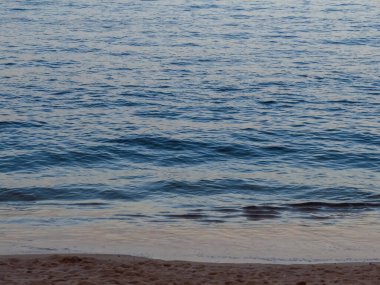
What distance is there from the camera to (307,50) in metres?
27.6

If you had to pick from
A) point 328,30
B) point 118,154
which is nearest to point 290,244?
point 118,154

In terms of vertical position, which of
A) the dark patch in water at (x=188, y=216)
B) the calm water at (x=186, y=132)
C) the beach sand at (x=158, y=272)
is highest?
the calm water at (x=186, y=132)

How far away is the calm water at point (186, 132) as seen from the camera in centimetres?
1254

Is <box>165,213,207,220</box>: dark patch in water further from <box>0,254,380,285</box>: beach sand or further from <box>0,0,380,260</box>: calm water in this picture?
<box>0,254,380,285</box>: beach sand

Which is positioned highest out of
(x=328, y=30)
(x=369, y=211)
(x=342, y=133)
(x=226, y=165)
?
(x=328, y=30)

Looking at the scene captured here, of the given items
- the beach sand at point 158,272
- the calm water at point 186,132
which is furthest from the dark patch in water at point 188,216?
the beach sand at point 158,272

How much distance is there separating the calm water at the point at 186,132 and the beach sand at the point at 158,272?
1086 millimetres

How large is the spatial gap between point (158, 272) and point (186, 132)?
874 centimetres

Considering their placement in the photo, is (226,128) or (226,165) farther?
(226,128)

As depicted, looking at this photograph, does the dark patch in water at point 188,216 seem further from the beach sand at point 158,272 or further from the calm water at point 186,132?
the beach sand at point 158,272

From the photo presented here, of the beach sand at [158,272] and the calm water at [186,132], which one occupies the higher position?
the calm water at [186,132]

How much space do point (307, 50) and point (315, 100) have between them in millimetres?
7091

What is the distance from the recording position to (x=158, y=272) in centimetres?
936

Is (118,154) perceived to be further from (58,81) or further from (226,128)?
(58,81)
